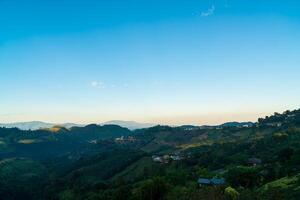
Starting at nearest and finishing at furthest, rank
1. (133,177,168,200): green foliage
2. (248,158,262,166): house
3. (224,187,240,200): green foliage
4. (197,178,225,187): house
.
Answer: (224,187,240,200): green foliage < (133,177,168,200): green foliage < (197,178,225,187): house < (248,158,262,166): house

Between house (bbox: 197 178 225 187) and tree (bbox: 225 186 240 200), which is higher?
tree (bbox: 225 186 240 200)

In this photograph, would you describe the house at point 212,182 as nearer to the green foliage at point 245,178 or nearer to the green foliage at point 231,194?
the green foliage at point 245,178

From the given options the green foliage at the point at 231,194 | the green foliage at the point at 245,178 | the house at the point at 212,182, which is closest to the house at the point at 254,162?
the house at the point at 212,182

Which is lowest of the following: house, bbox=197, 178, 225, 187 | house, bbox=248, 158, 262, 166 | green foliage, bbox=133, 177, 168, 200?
green foliage, bbox=133, 177, 168, 200

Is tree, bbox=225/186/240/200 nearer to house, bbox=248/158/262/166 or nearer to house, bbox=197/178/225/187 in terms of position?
house, bbox=197/178/225/187

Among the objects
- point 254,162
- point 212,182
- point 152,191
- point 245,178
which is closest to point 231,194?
point 245,178

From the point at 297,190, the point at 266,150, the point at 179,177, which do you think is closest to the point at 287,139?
the point at 266,150

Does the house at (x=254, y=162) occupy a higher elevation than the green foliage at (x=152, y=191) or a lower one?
higher

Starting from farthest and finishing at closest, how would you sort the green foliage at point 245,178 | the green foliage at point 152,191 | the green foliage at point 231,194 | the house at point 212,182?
the house at point 212,182, the green foliage at point 152,191, the green foliage at point 245,178, the green foliage at point 231,194

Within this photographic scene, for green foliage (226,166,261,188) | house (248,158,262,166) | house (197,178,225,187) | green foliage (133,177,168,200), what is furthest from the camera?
house (248,158,262,166)

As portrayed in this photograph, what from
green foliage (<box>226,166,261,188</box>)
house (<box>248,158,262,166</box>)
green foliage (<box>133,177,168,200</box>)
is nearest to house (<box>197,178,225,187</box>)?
green foliage (<box>226,166,261,188</box>)

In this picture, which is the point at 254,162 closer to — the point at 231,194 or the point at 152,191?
the point at 152,191
